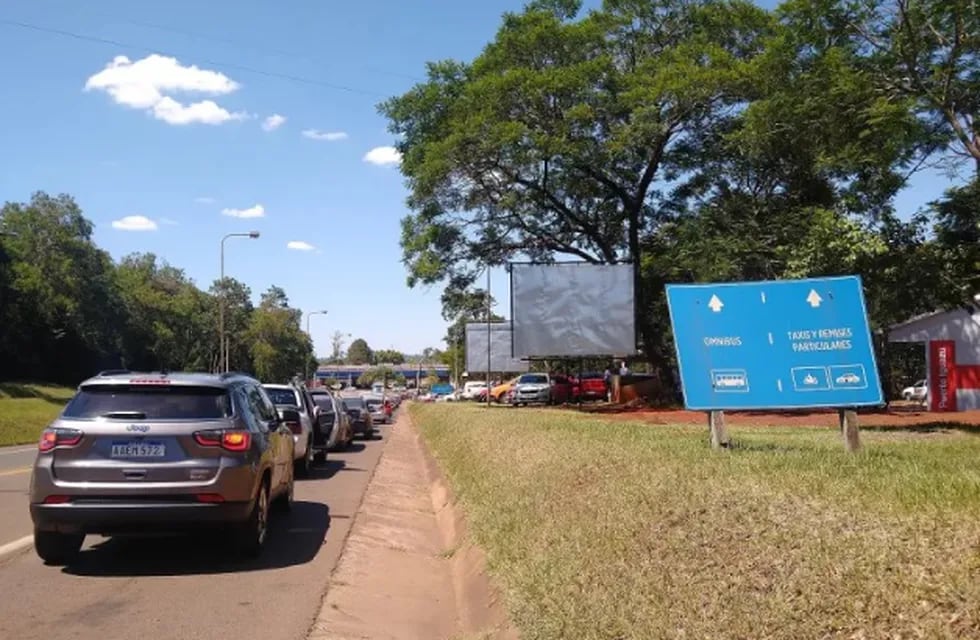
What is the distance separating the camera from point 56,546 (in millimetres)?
8367

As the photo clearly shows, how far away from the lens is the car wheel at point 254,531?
859 centimetres

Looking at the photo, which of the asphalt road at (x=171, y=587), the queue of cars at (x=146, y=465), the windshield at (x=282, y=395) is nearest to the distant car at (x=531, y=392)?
the windshield at (x=282, y=395)

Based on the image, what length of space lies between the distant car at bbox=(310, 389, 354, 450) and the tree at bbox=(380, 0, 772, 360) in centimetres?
1243

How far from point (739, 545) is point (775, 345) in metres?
6.06

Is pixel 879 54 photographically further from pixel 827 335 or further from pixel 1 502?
pixel 1 502

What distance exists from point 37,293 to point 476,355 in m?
35.9

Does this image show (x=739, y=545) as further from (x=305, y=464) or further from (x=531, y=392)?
(x=531, y=392)

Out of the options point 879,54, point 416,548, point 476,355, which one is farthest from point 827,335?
point 476,355

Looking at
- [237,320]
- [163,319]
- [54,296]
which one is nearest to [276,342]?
[237,320]

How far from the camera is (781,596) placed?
15.2 ft

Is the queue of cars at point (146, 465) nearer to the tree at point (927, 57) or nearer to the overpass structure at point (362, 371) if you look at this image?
the tree at point (927, 57)

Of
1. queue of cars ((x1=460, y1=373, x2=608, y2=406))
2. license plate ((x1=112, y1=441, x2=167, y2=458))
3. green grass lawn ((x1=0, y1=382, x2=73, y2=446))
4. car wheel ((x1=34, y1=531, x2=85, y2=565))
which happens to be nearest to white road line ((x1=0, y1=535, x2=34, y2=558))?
car wheel ((x1=34, y1=531, x2=85, y2=565))

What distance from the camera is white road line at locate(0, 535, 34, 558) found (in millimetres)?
9070

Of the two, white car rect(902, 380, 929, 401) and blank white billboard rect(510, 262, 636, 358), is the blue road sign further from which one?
white car rect(902, 380, 929, 401)
